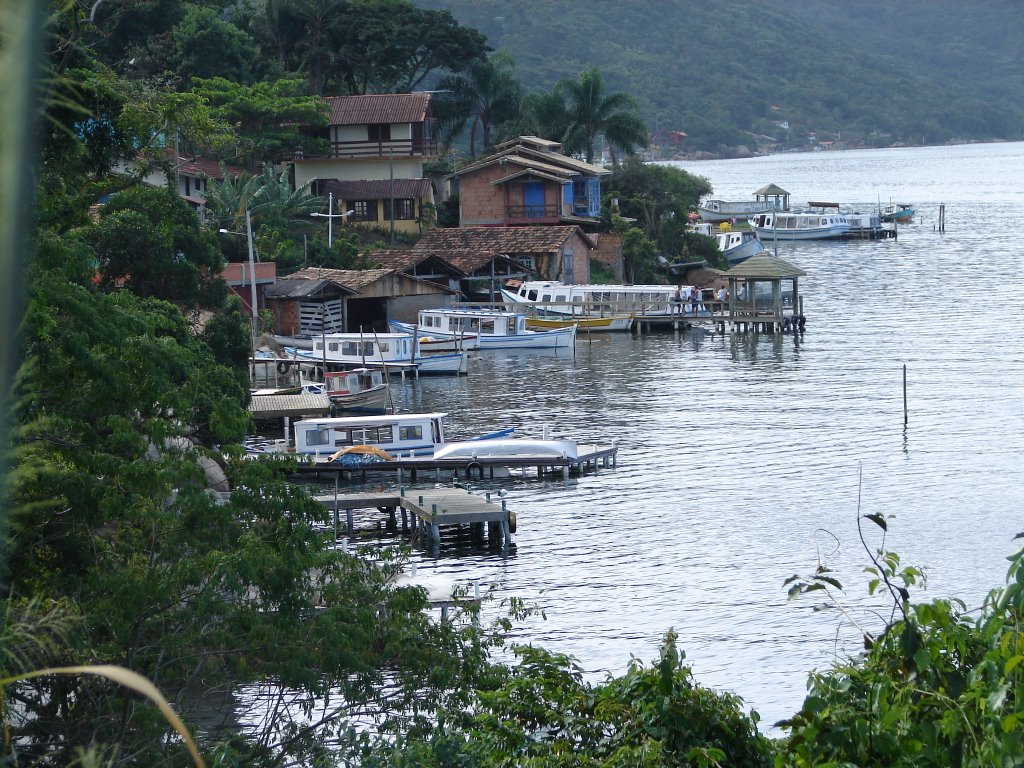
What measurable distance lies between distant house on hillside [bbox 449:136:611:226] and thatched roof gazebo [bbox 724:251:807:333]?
1427cm

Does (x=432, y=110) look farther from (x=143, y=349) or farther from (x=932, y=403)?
(x=143, y=349)

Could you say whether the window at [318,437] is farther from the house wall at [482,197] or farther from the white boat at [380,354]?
the house wall at [482,197]

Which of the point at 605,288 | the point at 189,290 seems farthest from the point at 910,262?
the point at 189,290

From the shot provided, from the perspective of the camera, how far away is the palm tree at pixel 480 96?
8950 cm

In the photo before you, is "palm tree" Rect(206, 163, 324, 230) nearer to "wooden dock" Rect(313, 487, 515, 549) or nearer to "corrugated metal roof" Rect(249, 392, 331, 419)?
"corrugated metal roof" Rect(249, 392, 331, 419)

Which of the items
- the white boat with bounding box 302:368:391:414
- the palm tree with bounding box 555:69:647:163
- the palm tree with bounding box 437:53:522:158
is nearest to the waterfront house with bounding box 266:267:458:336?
the white boat with bounding box 302:368:391:414

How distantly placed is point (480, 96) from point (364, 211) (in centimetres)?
1961

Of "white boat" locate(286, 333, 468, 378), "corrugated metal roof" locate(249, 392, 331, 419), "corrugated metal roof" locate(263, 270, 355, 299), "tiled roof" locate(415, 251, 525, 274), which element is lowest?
"corrugated metal roof" locate(249, 392, 331, 419)

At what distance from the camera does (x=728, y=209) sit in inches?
5034

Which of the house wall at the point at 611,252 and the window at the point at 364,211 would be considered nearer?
the window at the point at 364,211

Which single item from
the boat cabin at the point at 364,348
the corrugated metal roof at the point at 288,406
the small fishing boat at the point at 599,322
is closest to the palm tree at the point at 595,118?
the small fishing boat at the point at 599,322

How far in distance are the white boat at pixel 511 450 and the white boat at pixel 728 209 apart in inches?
3334

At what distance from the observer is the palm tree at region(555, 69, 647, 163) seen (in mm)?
90000

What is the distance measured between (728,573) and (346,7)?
222ft
